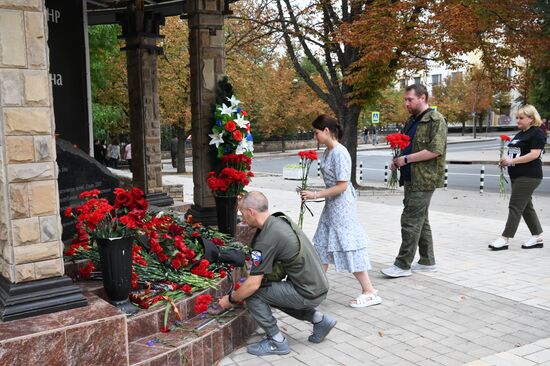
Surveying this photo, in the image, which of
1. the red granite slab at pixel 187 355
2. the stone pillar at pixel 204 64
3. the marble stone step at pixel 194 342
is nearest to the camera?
the marble stone step at pixel 194 342

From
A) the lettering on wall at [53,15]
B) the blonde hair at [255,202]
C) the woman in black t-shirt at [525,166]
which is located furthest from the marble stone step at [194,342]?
the woman in black t-shirt at [525,166]

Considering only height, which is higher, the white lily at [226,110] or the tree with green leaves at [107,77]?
the tree with green leaves at [107,77]

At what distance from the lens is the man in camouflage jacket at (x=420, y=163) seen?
604cm

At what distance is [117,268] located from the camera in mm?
4031

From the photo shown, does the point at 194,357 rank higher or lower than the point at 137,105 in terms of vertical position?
lower

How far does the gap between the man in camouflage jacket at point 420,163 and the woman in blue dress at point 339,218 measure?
3.37 feet

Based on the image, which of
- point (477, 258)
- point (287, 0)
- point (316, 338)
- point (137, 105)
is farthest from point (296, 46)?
point (316, 338)

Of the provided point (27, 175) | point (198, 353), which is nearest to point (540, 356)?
point (198, 353)

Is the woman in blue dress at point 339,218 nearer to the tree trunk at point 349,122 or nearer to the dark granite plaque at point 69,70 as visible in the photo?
the dark granite plaque at point 69,70

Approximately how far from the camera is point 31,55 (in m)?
3.42

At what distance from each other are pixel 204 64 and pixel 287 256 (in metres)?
3.70

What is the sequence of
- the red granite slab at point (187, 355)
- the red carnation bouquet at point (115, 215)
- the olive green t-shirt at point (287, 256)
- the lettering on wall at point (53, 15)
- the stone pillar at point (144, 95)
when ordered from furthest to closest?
the stone pillar at point (144, 95), the lettering on wall at point (53, 15), the olive green t-shirt at point (287, 256), the red carnation bouquet at point (115, 215), the red granite slab at point (187, 355)

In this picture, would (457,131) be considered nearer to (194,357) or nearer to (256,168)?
(256,168)

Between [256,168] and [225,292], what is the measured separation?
24436 millimetres
